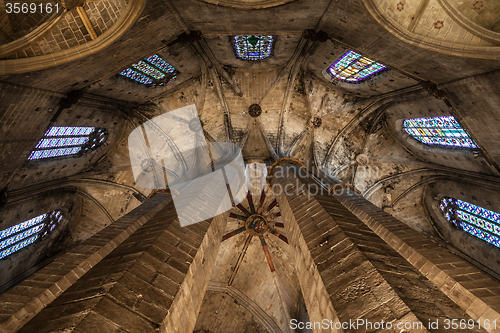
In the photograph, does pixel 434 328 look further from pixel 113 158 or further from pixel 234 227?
pixel 113 158

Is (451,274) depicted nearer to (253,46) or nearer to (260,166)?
(253,46)

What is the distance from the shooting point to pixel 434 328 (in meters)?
2.28

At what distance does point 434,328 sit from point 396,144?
11.7 meters

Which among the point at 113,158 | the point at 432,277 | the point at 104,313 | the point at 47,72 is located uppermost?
the point at 113,158

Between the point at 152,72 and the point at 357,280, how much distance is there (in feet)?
33.6

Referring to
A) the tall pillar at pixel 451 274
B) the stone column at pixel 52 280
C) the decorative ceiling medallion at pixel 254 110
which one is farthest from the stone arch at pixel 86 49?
the decorative ceiling medallion at pixel 254 110

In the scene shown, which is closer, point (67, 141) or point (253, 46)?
point (67, 141)

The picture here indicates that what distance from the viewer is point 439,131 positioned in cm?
985

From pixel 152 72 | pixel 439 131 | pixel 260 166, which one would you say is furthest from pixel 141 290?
pixel 260 166

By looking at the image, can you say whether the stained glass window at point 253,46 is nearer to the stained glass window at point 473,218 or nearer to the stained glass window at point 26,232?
the stained glass window at point 473,218

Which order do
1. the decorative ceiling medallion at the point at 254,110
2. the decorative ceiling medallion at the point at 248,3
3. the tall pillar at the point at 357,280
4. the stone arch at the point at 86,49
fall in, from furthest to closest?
the decorative ceiling medallion at the point at 254,110
the decorative ceiling medallion at the point at 248,3
the stone arch at the point at 86,49
the tall pillar at the point at 357,280

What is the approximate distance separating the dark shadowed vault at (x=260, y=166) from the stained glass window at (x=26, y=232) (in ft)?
0.52

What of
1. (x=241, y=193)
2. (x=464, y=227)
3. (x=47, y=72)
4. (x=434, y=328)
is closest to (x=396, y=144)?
(x=464, y=227)

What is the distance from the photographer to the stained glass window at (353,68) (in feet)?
33.1
